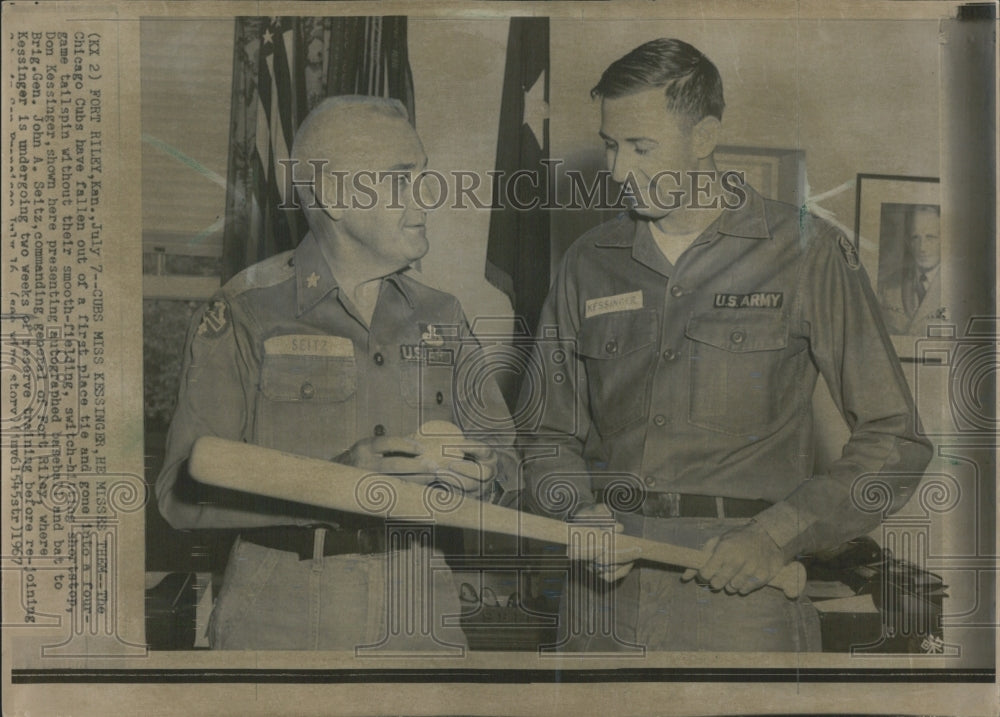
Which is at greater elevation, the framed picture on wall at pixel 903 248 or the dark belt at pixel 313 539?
the framed picture on wall at pixel 903 248

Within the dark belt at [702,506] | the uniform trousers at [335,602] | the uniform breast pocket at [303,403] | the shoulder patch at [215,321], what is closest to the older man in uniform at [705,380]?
the dark belt at [702,506]

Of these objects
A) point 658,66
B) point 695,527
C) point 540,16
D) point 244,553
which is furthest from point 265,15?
point 695,527

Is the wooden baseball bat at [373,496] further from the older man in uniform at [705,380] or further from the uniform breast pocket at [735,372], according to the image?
the uniform breast pocket at [735,372]

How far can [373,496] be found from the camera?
305 centimetres

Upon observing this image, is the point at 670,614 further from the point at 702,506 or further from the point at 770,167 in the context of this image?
the point at 770,167

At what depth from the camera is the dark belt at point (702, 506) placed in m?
3.03

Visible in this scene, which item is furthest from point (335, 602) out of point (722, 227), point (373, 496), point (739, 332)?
point (722, 227)

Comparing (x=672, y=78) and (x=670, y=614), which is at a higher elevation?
(x=672, y=78)

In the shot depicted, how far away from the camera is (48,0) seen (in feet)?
10.4

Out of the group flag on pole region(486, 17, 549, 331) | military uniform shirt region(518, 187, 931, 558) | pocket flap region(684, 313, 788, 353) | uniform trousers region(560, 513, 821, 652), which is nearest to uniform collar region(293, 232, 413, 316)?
flag on pole region(486, 17, 549, 331)

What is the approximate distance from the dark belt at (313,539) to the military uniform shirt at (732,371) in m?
0.47

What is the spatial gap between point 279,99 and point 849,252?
5.50 ft

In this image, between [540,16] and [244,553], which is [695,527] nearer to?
[244,553]

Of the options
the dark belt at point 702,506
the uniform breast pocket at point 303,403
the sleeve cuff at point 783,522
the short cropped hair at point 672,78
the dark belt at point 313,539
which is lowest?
the dark belt at point 313,539
